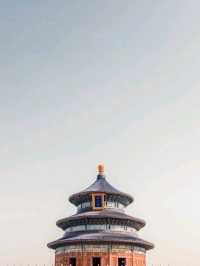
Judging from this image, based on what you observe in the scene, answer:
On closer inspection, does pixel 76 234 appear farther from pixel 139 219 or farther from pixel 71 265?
pixel 139 219

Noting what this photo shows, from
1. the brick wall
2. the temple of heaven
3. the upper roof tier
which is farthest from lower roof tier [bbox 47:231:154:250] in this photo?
the upper roof tier

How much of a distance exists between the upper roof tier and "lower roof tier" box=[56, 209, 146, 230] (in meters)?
1.90

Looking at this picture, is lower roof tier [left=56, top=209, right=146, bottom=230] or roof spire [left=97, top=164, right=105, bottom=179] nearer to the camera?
lower roof tier [left=56, top=209, right=146, bottom=230]

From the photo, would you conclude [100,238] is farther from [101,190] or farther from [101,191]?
[101,190]

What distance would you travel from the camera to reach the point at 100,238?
4428cm

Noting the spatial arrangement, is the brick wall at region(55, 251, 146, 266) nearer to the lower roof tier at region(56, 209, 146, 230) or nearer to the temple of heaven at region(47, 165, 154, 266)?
the temple of heaven at region(47, 165, 154, 266)

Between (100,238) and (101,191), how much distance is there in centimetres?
583

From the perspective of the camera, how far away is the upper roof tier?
48906mm

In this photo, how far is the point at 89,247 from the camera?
4484cm

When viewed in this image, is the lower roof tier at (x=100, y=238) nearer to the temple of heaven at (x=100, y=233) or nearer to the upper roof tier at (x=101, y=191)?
the temple of heaven at (x=100, y=233)

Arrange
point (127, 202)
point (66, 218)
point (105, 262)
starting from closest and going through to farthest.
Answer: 1. point (105, 262)
2. point (66, 218)
3. point (127, 202)

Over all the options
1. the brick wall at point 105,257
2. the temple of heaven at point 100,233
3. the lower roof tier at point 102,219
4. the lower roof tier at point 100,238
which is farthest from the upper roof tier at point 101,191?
the brick wall at point 105,257

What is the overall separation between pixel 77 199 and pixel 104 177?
3824 millimetres

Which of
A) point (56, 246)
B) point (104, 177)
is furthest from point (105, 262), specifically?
point (104, 177)
